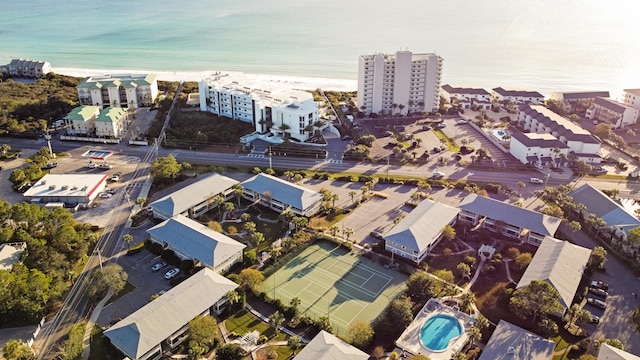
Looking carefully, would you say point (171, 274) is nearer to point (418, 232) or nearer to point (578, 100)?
point (418, 232)

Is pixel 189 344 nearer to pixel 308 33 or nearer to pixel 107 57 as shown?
pixel 107 57

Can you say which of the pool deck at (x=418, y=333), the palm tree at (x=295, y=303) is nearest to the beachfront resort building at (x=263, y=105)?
the palm tree at (x=295, y=303)

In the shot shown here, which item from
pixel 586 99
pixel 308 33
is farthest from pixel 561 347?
pixel 308 33

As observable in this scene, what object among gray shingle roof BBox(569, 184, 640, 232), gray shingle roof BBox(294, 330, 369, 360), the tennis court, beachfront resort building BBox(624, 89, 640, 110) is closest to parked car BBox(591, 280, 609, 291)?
gray shingle roof BBox(569, 184, 640, 232)

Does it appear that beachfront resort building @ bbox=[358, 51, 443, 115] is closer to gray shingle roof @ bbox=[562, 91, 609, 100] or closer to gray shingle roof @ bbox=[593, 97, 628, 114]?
gray shingle roof @ bbox=[562, 91, 609, 100]

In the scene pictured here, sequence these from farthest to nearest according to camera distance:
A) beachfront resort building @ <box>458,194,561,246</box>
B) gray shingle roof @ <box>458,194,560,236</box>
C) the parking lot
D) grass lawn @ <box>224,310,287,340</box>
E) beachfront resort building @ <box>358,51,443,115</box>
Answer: beachfront resort building @ <box>358,51,443,115</box>, beachfront resort building @ <box>458,194,561,246</box>, gray shingle roof @ <box>458,194,560,236</box>, the parking lot, grass lawn @ <box>224,310,287,340</box>

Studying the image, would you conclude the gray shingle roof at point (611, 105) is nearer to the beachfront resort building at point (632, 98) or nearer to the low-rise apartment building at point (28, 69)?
the beachfront resort building at point (632, 98)
